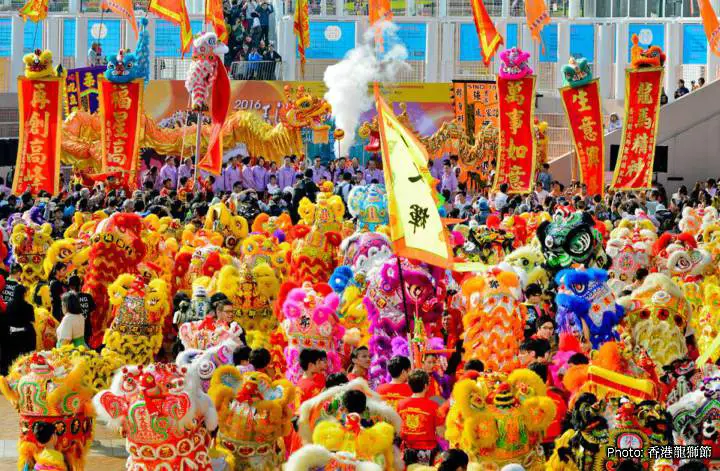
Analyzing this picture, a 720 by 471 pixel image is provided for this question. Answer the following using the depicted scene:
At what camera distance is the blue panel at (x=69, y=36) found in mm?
37344

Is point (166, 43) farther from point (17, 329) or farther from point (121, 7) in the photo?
point (17, 329)

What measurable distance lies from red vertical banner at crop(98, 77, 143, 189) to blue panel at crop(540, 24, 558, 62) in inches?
695

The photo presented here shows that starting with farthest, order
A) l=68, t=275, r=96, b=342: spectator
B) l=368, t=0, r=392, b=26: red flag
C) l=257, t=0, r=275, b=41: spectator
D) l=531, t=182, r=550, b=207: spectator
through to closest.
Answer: l=257, t=0, r=275, b=41: spectator < l=368, t=0, r=392, b=26: red flag < l=531, t=182, r=550, b=207: spectator < l=68, t=275, r=96, b=342: spectator

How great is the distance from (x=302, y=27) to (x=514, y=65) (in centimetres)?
1359

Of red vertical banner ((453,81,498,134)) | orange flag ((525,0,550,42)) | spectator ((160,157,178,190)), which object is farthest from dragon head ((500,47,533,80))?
orange flag ((525,0,550,42))

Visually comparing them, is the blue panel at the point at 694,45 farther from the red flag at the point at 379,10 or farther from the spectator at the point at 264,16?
the spectator at the point at 264,16

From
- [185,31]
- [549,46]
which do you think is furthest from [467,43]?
[185,31]

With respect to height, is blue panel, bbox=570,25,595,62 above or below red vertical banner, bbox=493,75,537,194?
above

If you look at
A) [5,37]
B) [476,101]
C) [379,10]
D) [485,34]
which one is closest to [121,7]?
[485,34]

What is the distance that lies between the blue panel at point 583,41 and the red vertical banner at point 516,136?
1610 cm

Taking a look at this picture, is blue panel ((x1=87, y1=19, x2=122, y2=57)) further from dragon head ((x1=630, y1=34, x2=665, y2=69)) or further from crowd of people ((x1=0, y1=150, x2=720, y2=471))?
dragon head ((x1=630, y1=34, x2=665, y2=69))

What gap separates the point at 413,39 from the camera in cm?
3678

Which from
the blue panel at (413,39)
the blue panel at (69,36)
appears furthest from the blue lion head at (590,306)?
the blue panel at (69,36)

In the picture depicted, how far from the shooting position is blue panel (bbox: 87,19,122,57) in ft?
121
